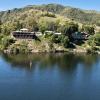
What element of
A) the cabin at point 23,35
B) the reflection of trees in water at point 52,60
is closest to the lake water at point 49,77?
the reflection of trees in water at point 52,60

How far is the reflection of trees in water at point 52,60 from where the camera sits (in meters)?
91.0

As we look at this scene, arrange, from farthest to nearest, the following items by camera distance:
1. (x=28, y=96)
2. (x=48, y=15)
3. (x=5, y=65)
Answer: (x=48, y=15) < (x=5, y=65) < (x=28, y=96)

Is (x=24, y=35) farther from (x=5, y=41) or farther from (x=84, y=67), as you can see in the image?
(x=84, y=67)

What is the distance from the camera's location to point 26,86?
64.2 m

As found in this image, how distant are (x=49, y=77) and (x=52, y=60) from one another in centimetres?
2859

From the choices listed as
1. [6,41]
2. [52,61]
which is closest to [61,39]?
[6,41]

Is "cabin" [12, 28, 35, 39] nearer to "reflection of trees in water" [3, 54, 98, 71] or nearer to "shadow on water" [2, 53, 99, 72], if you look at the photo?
"shadow on water" [2, 53, 99, 72]

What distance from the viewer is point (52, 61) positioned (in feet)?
331

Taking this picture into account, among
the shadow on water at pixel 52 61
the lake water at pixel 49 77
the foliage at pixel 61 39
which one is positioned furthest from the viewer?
the foliage at pixel 61 39

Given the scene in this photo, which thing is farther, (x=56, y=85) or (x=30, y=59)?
(x=30, y=59)

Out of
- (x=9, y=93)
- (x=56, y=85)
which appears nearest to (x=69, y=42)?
(x=56, y=85)

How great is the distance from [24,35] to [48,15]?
6399cm

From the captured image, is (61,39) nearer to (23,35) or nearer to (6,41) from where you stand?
(23,35)

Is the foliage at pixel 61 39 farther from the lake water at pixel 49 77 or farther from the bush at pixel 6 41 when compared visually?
the bush at pixel 6 41
